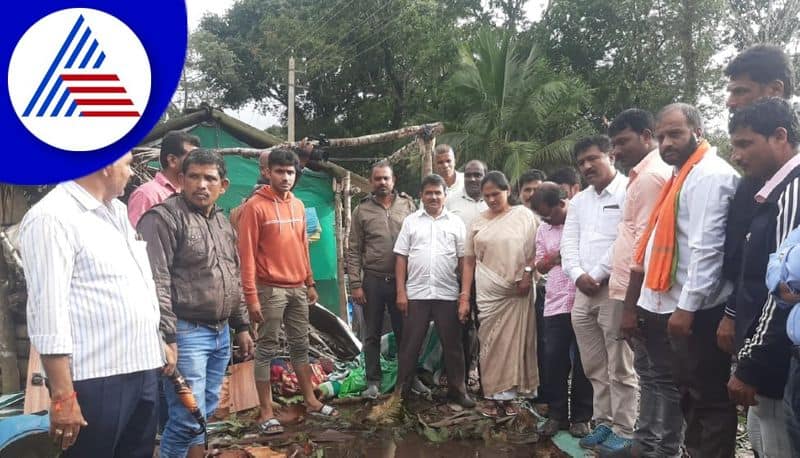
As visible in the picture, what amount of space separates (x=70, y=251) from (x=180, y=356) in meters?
1.13

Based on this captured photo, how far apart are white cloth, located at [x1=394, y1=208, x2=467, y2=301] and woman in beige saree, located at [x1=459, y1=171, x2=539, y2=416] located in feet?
0.78

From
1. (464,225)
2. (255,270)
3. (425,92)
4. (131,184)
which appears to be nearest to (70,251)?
(255,270)

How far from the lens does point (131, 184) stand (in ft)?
21.4

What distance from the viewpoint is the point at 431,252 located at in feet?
15.7

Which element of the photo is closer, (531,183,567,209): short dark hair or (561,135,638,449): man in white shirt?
(561,135,638,449): man in white shirt

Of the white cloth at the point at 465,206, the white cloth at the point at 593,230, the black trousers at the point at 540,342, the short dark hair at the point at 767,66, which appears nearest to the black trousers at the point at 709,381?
the white cloth at the point at 593,230

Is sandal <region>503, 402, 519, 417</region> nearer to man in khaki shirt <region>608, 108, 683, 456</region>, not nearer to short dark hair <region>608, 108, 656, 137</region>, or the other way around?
man in khaki shirt <region>608, 108, 683, 456</region>

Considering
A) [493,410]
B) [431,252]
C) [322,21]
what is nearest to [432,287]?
[431,252]

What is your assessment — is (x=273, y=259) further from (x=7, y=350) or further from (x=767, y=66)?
(x=767, y=66)

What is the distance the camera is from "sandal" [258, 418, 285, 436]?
4.28 meters

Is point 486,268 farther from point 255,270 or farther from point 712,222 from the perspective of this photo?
point 712,222

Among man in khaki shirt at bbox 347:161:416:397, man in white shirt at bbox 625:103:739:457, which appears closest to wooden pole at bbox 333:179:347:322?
man in khaki shirt at bbox 347:161:416:397

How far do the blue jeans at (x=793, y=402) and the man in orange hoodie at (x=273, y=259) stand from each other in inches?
127

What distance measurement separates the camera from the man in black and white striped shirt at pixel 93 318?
192cm
